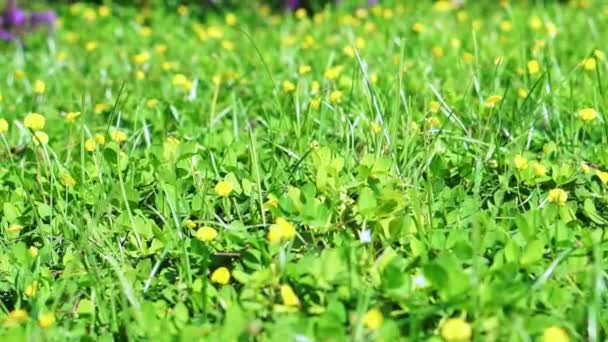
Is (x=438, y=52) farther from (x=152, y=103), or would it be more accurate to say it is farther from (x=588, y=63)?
(x=152, y=103)

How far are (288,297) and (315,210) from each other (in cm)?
30

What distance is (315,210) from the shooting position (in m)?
1.79

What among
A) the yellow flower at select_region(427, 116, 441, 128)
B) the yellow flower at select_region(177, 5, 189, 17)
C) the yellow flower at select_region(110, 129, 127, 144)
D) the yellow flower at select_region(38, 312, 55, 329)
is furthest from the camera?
the yellow flower at select_region(177, 5, 189, 17)

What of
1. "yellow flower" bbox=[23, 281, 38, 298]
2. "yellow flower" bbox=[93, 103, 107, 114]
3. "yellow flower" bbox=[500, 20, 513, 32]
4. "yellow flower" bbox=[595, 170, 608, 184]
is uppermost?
"yellow flower" bbox=[595, 170, 608, 184]

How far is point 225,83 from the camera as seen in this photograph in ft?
10.4

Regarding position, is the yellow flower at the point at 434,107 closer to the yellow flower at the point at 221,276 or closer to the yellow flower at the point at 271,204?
the yellow flower at the point at 271,204

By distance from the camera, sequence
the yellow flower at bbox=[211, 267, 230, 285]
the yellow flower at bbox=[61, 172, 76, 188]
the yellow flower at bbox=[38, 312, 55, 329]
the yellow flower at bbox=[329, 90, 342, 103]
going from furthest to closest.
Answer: the yellow flower at bbox=[329, 90, 342, 103] → the yellow flower at bbox=[61, 172, 76, 188] → the yellow flower at bbox=[211, 267, 230, 285] → the yellow flower at bbox=[38, 312, 55, 329]

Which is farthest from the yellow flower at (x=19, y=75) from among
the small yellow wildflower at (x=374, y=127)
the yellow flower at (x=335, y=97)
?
the small yellow wildflower at (x=374, y=127)

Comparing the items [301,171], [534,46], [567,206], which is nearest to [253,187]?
[301,171]

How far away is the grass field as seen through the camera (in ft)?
5.01

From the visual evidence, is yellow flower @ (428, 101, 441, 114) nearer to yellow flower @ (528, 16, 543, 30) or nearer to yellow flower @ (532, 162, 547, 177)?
yellow flower @ (532, 162, 547, 177)

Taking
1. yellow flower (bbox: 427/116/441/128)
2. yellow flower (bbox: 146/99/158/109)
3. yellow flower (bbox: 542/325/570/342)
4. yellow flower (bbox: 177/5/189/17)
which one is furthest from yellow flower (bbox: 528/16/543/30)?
yellow flower (bbox: 542/325/570/342)

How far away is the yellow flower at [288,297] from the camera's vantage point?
1527 millimetres

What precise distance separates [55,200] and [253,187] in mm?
488
